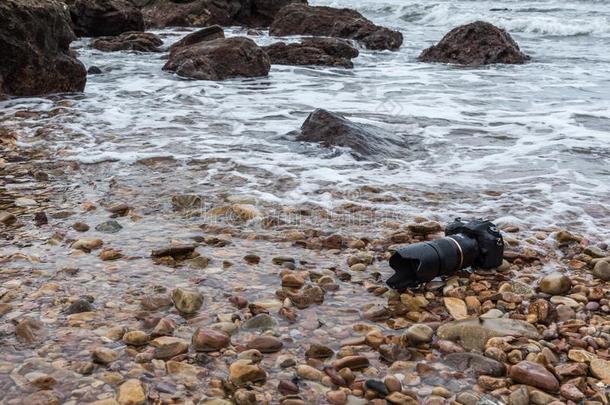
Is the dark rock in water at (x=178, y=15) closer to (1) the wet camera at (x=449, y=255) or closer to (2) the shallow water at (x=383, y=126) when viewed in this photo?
(2) the shallow water at (x=383, y=126)

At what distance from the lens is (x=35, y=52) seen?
30.5 ft

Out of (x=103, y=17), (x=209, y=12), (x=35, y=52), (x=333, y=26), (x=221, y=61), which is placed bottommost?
(x=221, y=61)

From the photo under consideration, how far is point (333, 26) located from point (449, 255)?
14.9 m

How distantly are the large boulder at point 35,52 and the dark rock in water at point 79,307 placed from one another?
6730 mm

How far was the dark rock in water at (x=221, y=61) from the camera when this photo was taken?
37.6 feet

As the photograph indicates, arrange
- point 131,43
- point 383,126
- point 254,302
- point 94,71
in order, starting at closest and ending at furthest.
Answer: point 254,302 → point 383,126 → point 94,71 → point 131,43

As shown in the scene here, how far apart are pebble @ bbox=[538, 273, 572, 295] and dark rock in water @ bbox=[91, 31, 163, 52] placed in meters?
13.2

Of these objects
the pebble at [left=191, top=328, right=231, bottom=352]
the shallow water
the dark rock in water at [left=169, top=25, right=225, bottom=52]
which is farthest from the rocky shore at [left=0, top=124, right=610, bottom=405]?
the dark rock in water at [left=169, top=25, right=225, bottom=52]

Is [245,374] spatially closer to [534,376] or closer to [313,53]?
[534,376]

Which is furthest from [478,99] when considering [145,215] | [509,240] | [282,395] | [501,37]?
[282,395]

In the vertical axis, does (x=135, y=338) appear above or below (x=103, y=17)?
below

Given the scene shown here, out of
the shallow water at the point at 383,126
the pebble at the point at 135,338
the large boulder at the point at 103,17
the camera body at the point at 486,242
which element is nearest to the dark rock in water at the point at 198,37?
the shallow water at the point at 383,126

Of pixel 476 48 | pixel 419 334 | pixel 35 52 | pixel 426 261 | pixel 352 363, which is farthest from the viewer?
pixel 476 48

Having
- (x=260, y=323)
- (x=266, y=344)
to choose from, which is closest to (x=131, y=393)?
(x=266, y=344)
